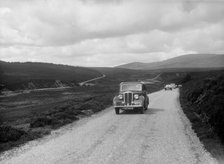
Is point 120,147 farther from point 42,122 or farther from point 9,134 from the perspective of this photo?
point 42,122

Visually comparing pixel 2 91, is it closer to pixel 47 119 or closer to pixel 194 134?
A: pixel 47 119

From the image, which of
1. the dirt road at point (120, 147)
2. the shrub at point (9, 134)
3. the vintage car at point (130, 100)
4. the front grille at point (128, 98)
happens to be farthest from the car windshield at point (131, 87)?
the shrub at point (9, 134)

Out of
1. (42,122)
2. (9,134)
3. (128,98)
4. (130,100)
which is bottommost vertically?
(42,122)

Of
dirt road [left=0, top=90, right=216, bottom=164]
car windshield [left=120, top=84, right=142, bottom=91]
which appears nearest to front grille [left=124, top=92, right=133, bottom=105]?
car windshield [left=120, top=84, right=142, bottom=91]

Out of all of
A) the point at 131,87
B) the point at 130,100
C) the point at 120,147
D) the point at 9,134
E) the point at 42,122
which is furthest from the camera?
the point at 131,87

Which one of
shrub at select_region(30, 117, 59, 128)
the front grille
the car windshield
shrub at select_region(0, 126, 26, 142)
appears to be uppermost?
the car windshield

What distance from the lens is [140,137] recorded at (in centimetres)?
1477

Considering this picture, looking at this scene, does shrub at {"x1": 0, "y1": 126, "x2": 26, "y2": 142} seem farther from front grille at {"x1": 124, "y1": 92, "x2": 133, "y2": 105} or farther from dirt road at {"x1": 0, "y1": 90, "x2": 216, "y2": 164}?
front grille at {"x1": 124, "y1": 92, "x2": 133, "y2": 105}

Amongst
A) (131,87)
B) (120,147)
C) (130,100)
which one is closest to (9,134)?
(120,147)

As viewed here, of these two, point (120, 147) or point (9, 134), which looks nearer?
point (120, 147)

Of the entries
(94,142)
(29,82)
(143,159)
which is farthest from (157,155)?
(29,82)

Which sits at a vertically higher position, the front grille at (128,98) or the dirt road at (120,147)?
the front grille at (128,98)

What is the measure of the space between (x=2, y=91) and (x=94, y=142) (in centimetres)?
6000

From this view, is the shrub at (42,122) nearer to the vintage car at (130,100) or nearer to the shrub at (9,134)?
the shrub at (9,134)
